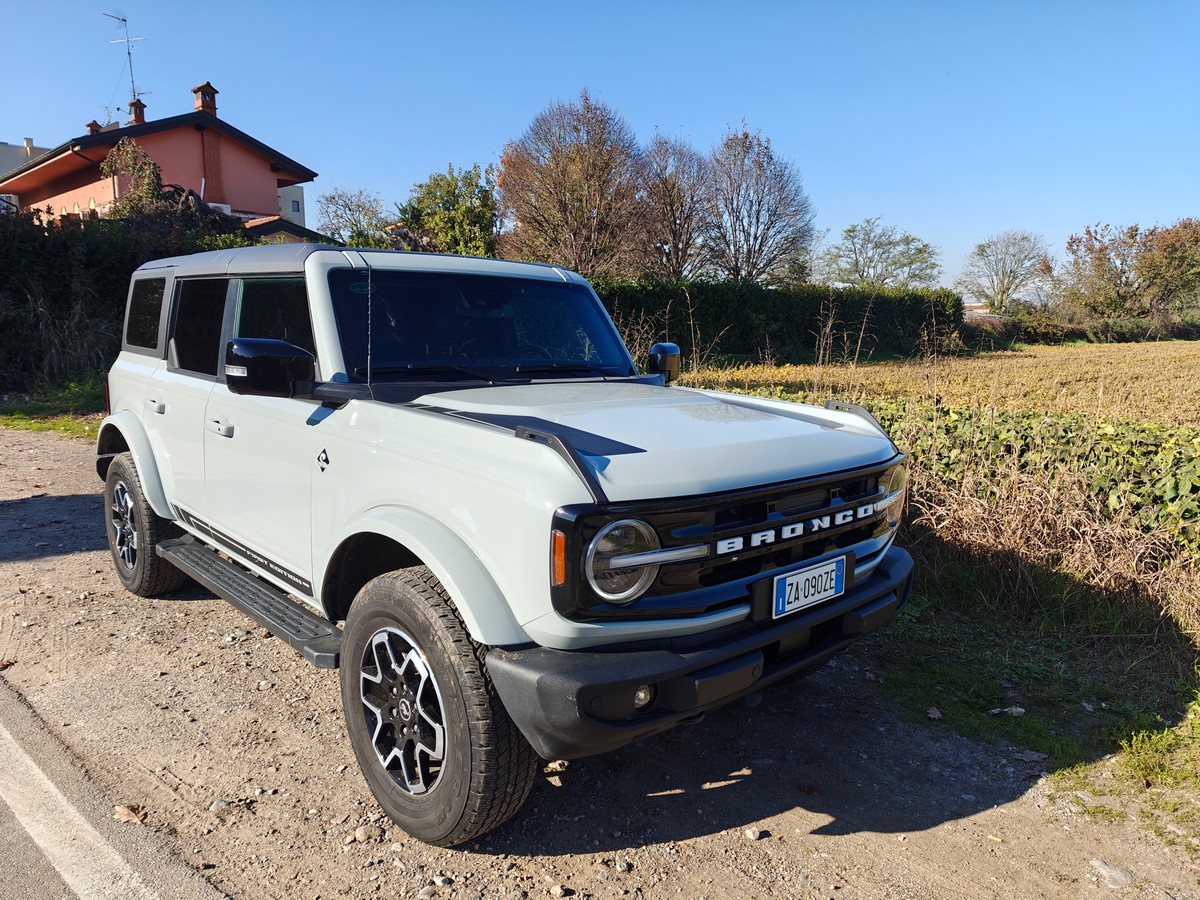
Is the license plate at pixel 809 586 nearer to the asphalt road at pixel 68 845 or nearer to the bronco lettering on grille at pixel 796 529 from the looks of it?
the bronco lettering on grille at pixel 796 529

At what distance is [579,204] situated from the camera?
78.8 ft

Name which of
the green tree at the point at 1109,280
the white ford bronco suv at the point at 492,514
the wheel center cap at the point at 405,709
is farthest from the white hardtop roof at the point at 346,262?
the green tree at the point at 1109,280

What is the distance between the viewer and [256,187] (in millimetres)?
32531

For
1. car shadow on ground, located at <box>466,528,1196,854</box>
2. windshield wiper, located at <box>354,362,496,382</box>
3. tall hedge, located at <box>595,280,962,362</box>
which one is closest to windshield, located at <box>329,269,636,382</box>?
windshield wiper, located at <box>354,362,496,382</box>

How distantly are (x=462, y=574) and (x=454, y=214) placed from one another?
2723 cm

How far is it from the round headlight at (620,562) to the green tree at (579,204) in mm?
21436

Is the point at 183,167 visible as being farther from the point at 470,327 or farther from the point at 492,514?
the point at 492,514

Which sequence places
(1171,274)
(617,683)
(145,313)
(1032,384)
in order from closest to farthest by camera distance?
(617,683), (145,313), (1032,384), (1171,274)

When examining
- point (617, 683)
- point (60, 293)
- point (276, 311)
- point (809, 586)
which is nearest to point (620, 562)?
point (617, 683)

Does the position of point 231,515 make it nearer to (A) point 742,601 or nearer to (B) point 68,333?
(A) point 742,601

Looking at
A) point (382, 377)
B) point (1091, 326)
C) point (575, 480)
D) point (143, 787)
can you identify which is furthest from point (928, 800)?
point (1091, 326)

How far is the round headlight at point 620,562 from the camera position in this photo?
230 centimetres

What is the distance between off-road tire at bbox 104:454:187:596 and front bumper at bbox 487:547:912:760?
3.26 meters

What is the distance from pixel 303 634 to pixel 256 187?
3399 centimetres
